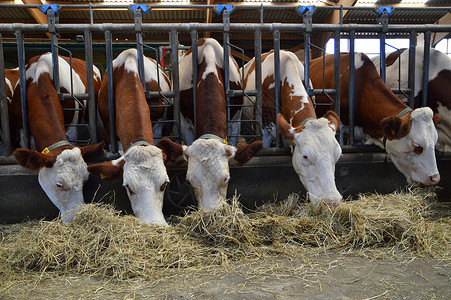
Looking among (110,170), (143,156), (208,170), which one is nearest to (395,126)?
(208,170)

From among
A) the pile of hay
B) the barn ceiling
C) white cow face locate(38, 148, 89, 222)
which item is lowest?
the pile of hay

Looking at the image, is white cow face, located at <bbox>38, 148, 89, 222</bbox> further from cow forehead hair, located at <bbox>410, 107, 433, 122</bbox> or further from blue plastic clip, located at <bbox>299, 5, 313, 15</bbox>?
cow forehead hair, located at <bbox>410, 107, 433, 122</bbox>

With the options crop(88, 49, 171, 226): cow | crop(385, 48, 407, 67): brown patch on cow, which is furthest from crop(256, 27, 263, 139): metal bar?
crop(385, 48, 407, 67): brown patch on cow

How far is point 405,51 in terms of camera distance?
18.6 ft

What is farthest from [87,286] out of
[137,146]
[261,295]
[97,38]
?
[97,38]

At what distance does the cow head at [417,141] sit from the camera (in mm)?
4137

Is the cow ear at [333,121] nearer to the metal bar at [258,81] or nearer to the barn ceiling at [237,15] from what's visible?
the metal bar at [258,81]

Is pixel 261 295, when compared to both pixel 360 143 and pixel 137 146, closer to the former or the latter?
pixel 137 146

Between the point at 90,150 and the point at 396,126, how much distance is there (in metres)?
3.32

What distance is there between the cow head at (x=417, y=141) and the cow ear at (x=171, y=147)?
88.9 inches

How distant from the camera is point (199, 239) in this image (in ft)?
9.72

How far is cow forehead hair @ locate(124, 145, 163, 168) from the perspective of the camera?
3.36 metres

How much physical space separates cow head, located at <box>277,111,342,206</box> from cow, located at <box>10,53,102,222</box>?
2068mm

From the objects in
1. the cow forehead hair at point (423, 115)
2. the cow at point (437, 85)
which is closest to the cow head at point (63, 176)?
the cow forehead hair at point (423, 115)
